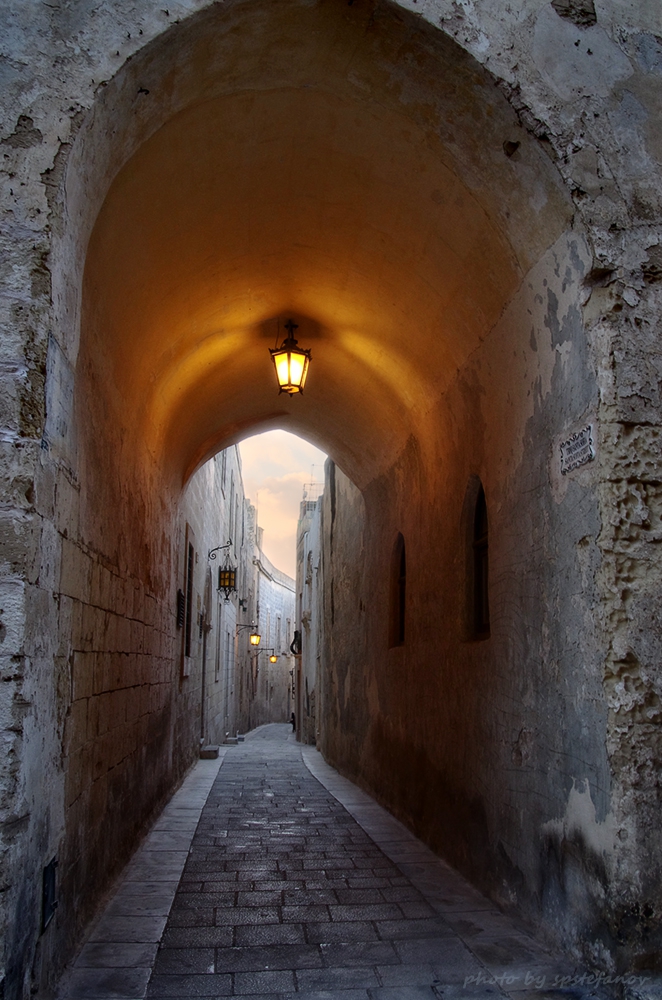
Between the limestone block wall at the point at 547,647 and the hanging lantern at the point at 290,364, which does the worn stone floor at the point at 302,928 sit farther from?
the hanging lantern at the point at 290,364

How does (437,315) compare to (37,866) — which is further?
(437,315)

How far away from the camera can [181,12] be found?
3217mm

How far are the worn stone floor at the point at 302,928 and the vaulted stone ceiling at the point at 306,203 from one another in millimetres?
2674

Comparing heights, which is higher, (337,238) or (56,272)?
(337,238)

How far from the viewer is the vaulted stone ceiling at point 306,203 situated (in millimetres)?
3547

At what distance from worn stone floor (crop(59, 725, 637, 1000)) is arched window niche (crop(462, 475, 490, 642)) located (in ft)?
5.17

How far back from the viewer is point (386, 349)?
20.8 feet

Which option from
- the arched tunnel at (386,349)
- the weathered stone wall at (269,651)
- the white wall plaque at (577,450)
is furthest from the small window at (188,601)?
the weathered stone wall at (269,651)

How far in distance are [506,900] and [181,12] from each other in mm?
4338

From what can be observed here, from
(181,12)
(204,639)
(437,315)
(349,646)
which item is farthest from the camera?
(204,639)

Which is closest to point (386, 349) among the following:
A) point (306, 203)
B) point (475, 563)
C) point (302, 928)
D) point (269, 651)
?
point (306, 203)

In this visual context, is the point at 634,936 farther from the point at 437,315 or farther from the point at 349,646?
the point at 349,646

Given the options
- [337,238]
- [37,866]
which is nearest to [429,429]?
[337,238]

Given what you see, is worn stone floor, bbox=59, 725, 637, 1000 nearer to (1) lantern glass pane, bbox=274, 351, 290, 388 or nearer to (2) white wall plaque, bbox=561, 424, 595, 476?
(2) white wall plaque, bbox=561, 424, 595, 476
